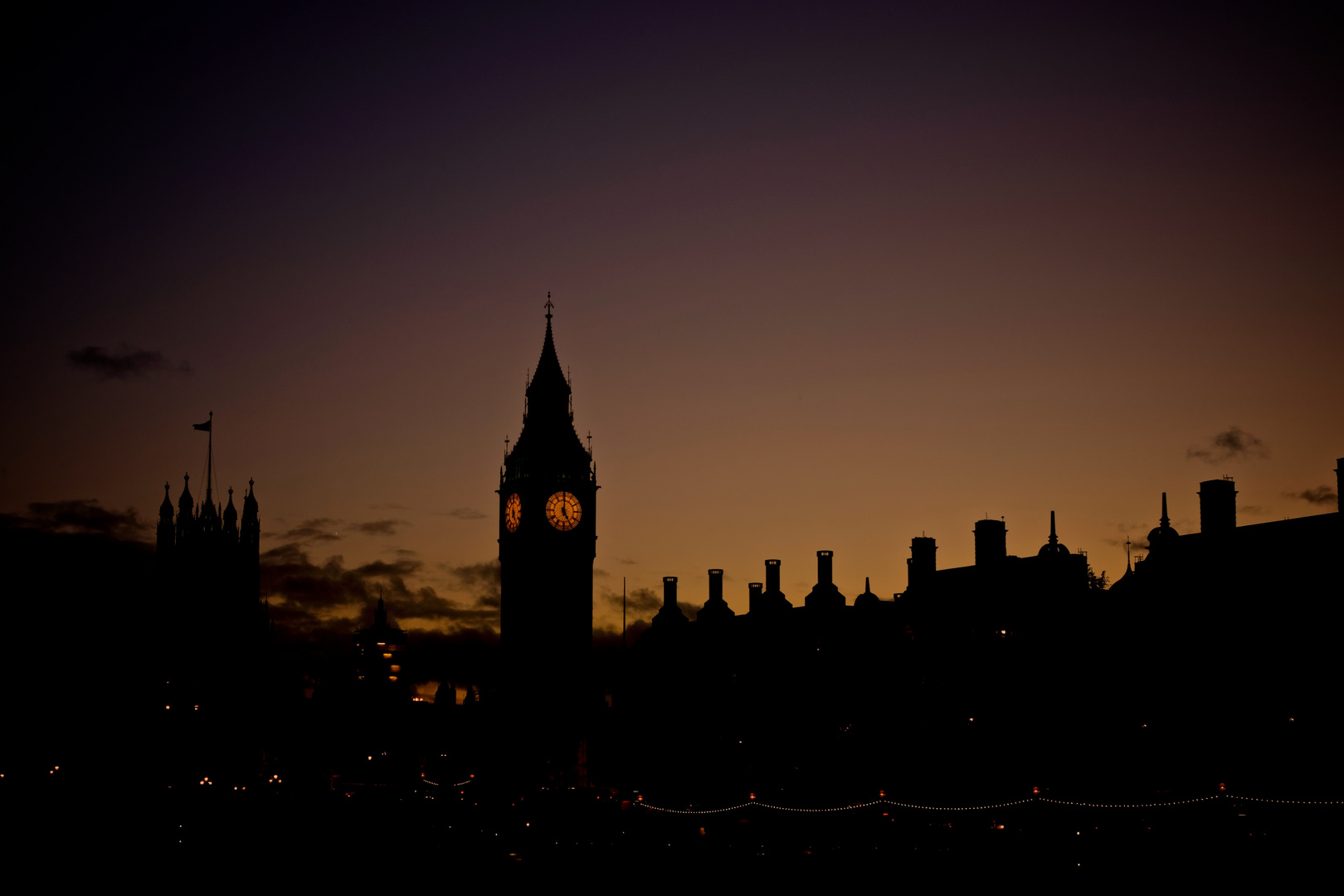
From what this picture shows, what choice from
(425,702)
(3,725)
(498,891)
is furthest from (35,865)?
(425,702)

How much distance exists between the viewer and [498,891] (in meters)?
39.7

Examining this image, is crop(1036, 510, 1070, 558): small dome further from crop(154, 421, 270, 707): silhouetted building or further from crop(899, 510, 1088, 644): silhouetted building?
crop(154, 421, 270, 707): silhouetted building

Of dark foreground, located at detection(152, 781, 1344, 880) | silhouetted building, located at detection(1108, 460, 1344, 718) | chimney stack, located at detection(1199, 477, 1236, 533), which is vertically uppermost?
chimney stack, located at detection(1199, 477, 1236, 533)

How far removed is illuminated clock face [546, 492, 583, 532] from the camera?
370ft

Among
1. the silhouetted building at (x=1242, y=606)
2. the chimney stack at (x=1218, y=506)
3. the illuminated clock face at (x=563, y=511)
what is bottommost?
the silhouetted building at (x=1242, y=606)

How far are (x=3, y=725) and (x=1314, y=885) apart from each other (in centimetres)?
9796

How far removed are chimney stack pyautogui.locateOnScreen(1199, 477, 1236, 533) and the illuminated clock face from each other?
6507 centimetres

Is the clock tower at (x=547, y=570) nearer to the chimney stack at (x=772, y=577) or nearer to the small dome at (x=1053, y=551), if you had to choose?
the chimney stack at (x=772, y=577)

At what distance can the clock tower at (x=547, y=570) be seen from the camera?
111688 millimetres

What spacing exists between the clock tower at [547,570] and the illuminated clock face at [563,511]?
0.22ft

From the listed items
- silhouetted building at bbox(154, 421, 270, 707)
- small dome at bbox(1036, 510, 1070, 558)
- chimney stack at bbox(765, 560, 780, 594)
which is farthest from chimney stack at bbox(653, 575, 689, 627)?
silhouetted building at bbox(154, 421, 270, 707)

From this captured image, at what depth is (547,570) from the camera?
112 metres

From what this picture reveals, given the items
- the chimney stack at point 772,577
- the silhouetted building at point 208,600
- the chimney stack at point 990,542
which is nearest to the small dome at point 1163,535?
the chimney stack at point 990,542

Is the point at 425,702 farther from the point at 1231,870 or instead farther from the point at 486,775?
the point at 1231,870
